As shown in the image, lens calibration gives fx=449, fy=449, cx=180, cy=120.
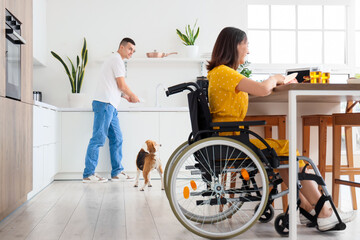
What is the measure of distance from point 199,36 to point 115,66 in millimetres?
1395

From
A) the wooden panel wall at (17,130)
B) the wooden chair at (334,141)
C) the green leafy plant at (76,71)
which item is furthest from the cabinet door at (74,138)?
the wooden chair at (334,141)

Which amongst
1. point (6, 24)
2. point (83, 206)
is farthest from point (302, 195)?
point (6, 24)

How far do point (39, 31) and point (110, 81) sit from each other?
1.05 m

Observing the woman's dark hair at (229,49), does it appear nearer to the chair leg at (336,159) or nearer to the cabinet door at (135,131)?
the chair leg at (336,159)

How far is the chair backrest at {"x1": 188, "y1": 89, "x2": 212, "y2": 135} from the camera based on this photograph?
2146 millimetres

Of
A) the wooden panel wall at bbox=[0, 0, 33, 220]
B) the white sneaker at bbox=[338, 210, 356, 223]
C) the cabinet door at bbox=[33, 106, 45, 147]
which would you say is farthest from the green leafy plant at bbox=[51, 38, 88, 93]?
the white sneaker at bbox=[338, 210, 356, 223]

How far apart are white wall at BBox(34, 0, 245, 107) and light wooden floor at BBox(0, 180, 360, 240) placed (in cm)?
191

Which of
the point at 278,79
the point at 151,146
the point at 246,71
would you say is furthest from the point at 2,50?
the point at 246,71

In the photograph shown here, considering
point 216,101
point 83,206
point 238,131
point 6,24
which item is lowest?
point 83,206

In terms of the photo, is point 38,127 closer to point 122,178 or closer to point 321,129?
point 122,178

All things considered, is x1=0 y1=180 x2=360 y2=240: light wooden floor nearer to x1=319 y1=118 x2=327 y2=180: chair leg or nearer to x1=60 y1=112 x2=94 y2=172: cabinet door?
x1=319 y1=118 x2=327 y2=180: chair leg

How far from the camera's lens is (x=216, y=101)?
224 centimetres

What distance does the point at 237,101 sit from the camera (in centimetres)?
223

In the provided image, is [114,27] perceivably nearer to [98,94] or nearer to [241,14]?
[98,94]
